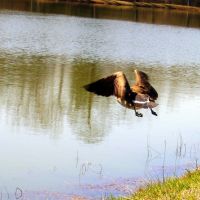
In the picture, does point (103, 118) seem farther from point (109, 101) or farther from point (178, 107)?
point (178, 107)

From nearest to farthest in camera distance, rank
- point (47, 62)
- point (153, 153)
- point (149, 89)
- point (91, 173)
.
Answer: point (149, 89) → point (91, 173) → point (153, 153) → point (47, 62)

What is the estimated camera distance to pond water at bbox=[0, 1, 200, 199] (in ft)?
38.9

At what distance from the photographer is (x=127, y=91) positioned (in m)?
8.21

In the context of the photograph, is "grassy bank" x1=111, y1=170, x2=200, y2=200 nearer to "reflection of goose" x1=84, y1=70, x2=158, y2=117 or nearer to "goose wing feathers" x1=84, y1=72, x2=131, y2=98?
"reflection of goose" x1=84, y1=70, x2=158, y2=117

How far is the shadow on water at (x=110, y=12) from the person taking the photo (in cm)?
6103

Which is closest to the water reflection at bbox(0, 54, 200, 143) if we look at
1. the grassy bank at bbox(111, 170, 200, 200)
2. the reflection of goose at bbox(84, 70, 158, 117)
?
the reflection of goose at bbox(84, 70, 158, 117)

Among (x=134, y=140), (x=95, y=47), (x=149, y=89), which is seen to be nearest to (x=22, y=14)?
(x=95, y=47)

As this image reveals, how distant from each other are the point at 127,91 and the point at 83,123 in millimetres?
9012

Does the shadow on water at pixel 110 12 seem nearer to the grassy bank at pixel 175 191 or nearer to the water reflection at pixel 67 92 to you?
the water reflection at pixel 67 92

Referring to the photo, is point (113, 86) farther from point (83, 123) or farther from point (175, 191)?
point (83, 123)

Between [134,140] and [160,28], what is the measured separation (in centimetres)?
4244

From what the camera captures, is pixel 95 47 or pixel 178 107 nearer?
pixel 178 107

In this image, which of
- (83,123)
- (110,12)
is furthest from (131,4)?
(83,123)

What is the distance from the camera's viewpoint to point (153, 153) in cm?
1412
